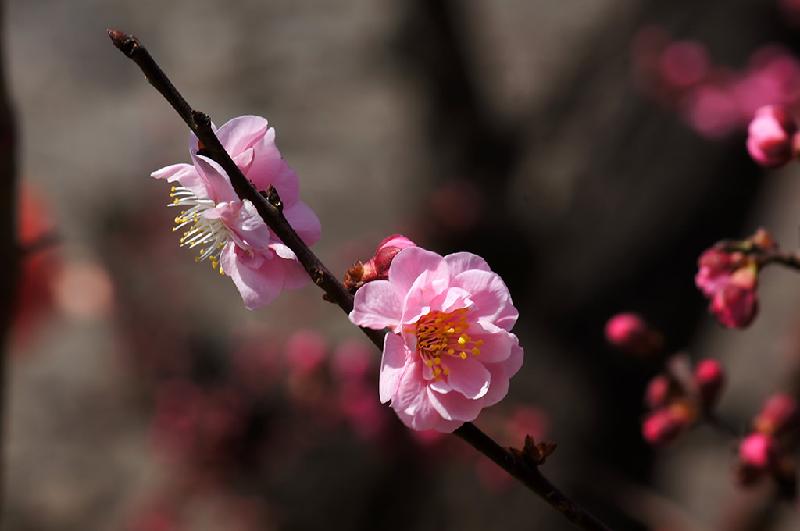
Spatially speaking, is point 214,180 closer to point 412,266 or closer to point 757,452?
point 412,266

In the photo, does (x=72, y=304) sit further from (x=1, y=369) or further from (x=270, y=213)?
(x=270, y=213)

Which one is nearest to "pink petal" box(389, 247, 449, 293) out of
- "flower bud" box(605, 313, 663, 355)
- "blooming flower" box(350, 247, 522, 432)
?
"blooming flower" box(350, 247, 522, 432)

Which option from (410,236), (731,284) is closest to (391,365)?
(731,284)

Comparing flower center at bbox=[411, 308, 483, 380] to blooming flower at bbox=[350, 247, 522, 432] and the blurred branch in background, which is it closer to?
blooming flower at bbox=[350, 247, 522, 432]

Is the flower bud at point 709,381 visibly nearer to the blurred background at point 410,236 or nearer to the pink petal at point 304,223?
the blurred background at point 410,236

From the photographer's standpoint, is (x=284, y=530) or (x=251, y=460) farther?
(x=251, y=460)

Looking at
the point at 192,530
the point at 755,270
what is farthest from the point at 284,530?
the point at 755,270
